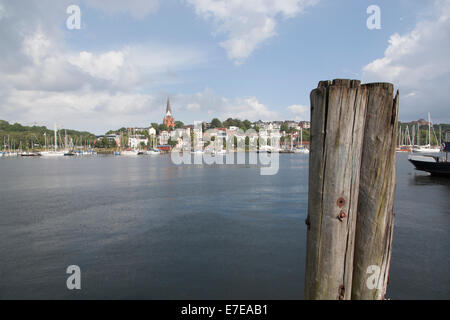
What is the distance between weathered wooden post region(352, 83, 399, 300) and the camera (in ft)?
8.02

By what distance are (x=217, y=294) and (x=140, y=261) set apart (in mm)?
3193

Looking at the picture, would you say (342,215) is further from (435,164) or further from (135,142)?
(135,142)

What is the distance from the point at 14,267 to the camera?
8.62 m

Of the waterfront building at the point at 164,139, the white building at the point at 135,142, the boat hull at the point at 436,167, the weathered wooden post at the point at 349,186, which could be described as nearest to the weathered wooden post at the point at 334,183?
the weathered wooden post at the point at 349,186

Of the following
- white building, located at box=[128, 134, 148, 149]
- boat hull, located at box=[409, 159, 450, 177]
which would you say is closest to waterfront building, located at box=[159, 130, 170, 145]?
white building, located at box=[128, 134, 148, 149]

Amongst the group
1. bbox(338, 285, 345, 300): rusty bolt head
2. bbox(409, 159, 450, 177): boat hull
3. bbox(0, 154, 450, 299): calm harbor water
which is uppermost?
bbox(338, 285, 345, 300): rusty bolt head

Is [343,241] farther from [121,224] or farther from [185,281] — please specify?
[121,224]

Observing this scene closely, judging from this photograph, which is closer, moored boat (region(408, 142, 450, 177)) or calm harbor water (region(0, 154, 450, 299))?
calm harbor water (region(0, 154, 450, 299))

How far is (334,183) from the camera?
8.32 feet

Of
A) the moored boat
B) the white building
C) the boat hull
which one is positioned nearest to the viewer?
the boat hull

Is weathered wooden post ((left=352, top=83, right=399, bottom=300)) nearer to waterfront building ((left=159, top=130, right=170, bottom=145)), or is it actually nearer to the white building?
the white building

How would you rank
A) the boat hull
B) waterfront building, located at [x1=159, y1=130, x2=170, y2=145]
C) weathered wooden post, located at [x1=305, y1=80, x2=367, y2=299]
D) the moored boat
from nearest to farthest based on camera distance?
weathered wooden post, located at [x1=305, y1=80, x2=367, y2=299]
the boat hull
the moored boat
waterfront building, located at [x1=159, y1=130, x2=170, y2=145]

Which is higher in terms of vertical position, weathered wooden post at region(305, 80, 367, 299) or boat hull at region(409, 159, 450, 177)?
weathered wooden post at region(305, 80, 367, 299)
